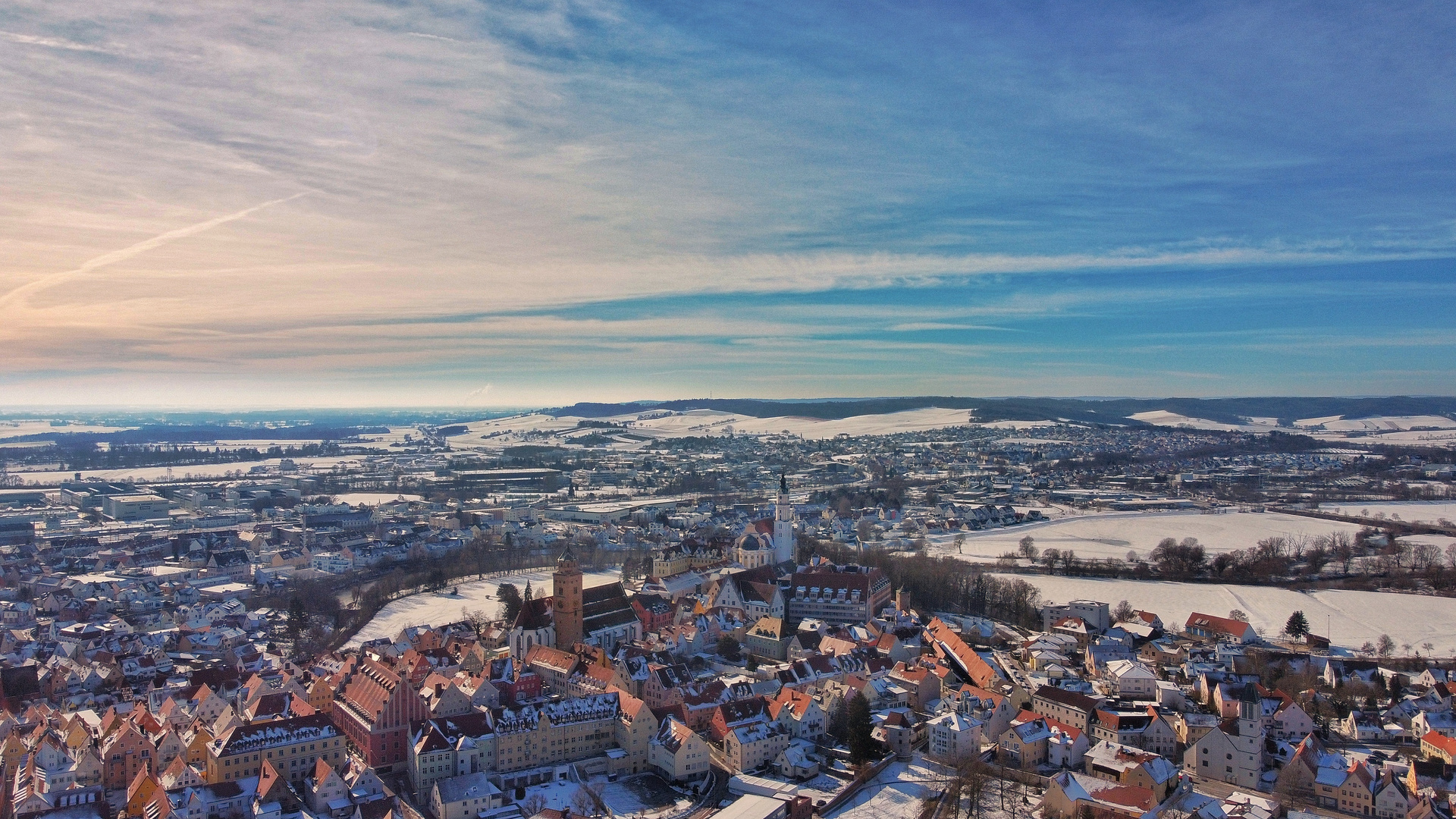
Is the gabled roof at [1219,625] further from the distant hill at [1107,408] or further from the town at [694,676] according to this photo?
the distant hill at [1107,408]

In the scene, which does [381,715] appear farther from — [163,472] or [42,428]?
[42,428]

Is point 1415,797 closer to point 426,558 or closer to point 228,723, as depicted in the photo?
point 228,723

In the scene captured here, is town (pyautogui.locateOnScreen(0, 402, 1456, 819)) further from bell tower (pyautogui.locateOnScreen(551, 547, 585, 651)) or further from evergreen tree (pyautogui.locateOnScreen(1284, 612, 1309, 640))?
evergreen tree (pyautogui.locateOnScreen(1284, 612, 1309, 640))

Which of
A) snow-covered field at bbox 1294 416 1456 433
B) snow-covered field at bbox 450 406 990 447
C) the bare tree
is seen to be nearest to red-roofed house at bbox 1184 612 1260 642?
the bare tree

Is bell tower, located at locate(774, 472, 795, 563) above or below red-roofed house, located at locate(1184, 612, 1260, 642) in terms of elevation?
above

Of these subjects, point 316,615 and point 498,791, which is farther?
point 316,615

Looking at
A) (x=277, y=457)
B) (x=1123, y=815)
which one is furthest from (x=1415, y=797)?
(x=277, y=457)
